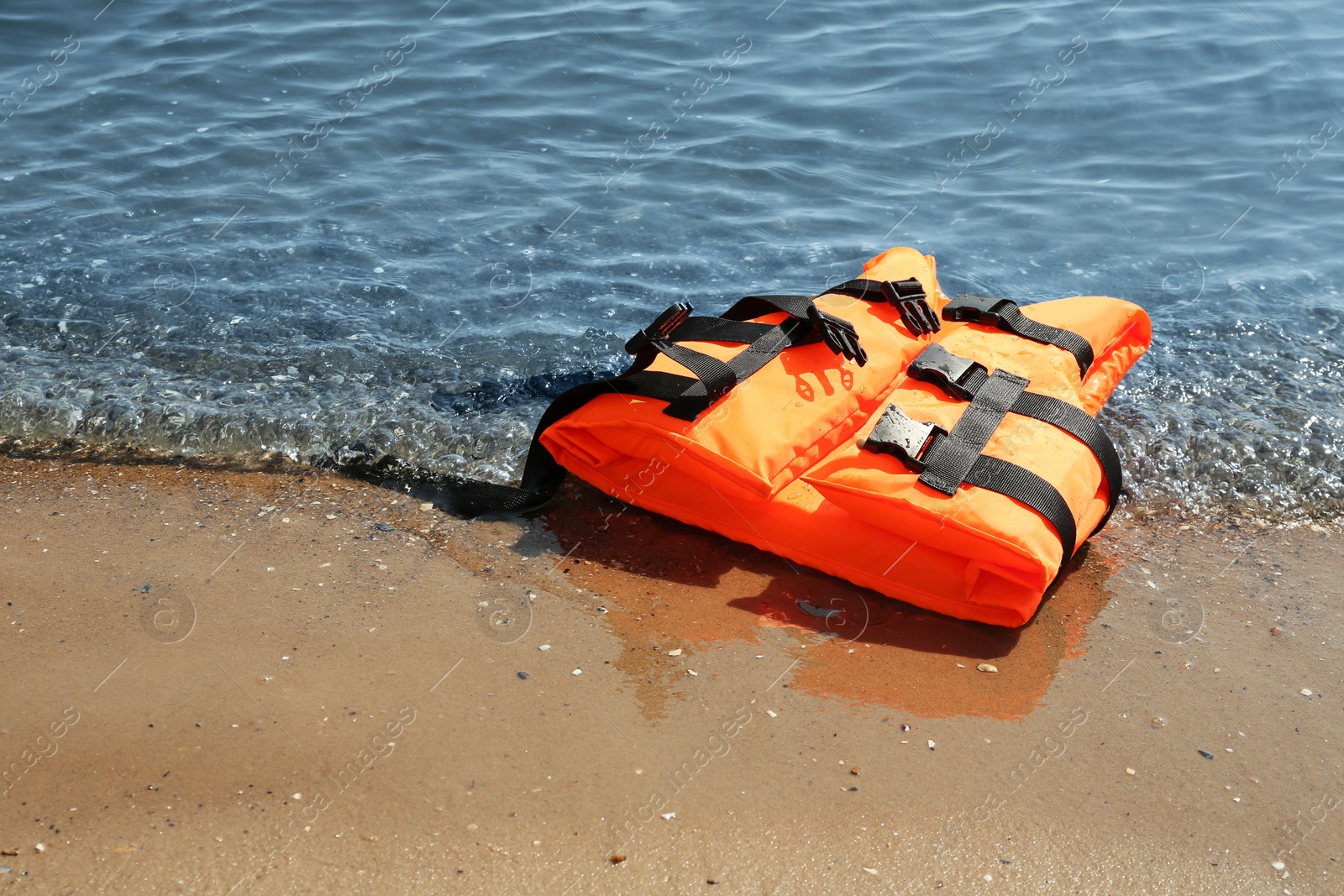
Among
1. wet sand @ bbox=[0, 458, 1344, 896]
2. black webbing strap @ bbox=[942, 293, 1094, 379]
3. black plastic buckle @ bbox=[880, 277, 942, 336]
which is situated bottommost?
wet sand @ bbox=[0, 458, 1344, 896]

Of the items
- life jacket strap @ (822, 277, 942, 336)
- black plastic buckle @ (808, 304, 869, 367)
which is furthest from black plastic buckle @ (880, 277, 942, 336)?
black plastic buckle @ (808, 304, 869, 367)

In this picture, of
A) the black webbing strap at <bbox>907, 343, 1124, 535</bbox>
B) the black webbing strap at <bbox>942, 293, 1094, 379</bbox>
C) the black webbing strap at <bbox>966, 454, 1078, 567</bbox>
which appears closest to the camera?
the black webbing strap at <bbox>966, 454, 1078, 567</bbox>

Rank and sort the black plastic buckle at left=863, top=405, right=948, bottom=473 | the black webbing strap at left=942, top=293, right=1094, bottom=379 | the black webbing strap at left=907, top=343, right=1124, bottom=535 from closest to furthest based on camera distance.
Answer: the black plastic buckle at left=863, top=405, right=948, bottom=473, the black webbing strap at left=907, top=343, right=1124, bottom=535, the black webbing strap at left=942, top=293, right=1094, bottom=379

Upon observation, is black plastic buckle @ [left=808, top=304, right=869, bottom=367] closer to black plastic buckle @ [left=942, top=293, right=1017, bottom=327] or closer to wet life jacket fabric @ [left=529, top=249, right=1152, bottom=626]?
wet life jacket fabric @ [left=529, top=249, right=1152, bottom=626]

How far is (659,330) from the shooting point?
3996 mm

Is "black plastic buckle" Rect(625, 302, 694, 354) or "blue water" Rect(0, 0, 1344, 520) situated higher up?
"black plastic buckle" Rect(625, 302, 694, 354)

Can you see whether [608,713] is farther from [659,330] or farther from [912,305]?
[912,305]

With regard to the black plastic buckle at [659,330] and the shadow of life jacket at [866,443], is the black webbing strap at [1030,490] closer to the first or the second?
the shadow of life jacket at [866,443]

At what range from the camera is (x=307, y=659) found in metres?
3.17

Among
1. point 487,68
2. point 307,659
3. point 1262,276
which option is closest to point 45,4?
point 487,68

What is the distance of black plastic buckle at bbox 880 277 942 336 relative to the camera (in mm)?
4461

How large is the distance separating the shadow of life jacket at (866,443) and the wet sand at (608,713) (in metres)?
0.17

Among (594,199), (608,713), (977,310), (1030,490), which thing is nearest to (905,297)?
(977,310)

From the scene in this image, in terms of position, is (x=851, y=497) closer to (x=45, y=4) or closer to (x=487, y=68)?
(x=487, y=68)
